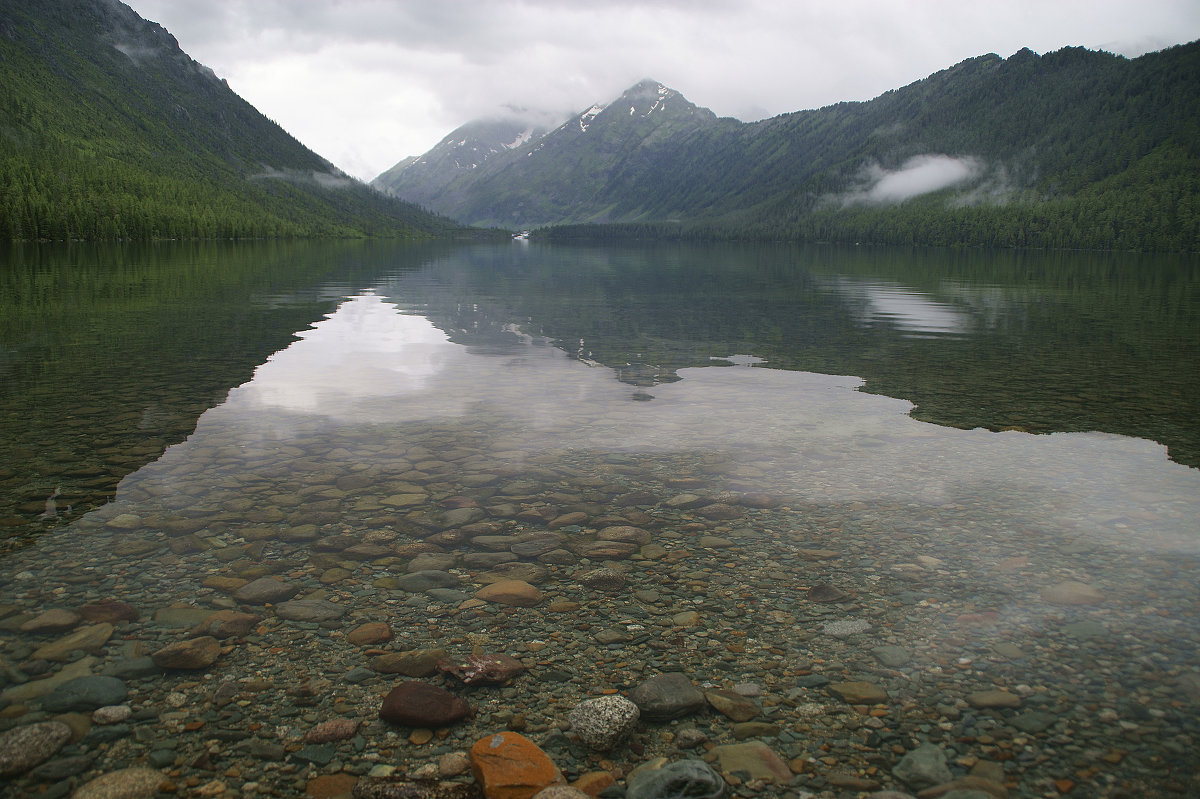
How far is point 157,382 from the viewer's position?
18.8m

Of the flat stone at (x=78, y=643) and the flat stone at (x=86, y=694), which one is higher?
the flat stone at (x=78, y=643)

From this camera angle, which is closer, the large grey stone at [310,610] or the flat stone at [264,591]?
the large grey stone at [310,610]

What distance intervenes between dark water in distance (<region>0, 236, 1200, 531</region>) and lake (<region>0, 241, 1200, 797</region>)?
0.22 meters

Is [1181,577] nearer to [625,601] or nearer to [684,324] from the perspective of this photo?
[625,601]

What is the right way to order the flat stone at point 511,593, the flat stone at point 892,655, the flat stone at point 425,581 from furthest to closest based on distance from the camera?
the flat stone at point 425,581 → the flat stone at point 511,593 → the flat stone at point 892,655

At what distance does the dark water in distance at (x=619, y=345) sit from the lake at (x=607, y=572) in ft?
0.71

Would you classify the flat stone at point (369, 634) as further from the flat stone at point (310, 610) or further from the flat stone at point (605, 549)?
the flat stone at point (605, 549)

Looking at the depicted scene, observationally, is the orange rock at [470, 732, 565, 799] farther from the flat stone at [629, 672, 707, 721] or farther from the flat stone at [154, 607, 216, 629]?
the flat stone at [154, 607, 216, 629]

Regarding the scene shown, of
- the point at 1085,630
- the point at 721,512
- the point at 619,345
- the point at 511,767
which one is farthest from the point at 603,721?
the point at 619,345

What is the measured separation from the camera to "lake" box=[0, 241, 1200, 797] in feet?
19.1

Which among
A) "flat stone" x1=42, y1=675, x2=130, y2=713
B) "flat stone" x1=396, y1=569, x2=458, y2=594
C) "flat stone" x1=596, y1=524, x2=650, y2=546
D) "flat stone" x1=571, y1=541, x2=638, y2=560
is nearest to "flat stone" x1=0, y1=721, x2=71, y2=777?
"flat stone" x1=42, y1=675, x2=130, y2=713

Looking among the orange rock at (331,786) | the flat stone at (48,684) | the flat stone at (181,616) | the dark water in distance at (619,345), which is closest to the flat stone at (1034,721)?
the orange rock at (331,786)

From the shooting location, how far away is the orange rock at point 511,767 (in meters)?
5.21

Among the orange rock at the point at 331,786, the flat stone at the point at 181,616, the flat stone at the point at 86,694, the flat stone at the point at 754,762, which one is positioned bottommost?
the orange rock at the point at 331,786
